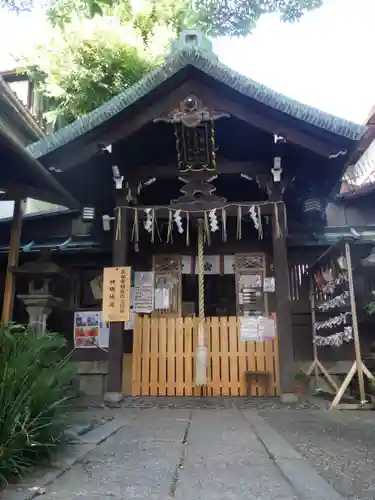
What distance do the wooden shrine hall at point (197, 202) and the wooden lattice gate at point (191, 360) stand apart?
20mm

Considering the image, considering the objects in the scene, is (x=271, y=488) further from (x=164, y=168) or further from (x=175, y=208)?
(x=164, y=168)

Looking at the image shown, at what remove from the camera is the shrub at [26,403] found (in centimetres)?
300

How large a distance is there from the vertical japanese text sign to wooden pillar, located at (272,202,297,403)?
2.80 meters

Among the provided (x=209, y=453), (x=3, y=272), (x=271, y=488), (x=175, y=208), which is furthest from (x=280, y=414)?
(x=3, y=272)

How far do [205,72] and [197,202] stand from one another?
2.34 m

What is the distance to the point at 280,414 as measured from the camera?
6141 millimetres

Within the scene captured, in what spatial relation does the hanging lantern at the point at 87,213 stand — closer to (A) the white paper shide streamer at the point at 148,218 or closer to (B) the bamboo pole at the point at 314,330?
(A) the white paper shide streamer at the point at 148,218

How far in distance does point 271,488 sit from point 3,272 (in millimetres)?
9526

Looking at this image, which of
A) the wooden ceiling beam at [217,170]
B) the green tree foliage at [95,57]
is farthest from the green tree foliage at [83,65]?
the wooden ceiling beam at [217,170]

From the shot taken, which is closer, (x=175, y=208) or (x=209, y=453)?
(x=209, y=453)

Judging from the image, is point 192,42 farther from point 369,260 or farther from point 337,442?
point 337,442

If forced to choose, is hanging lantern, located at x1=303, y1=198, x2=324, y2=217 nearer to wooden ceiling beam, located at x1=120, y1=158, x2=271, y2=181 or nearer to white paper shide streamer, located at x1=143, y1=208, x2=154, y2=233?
wooden ceiling beam, located at x1=120, y1=158, x2=271, y2=181

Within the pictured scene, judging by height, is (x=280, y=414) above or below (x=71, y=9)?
below

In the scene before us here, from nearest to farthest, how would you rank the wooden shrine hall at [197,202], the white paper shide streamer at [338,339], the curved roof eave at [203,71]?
the curved roof eave at [203,71]
the white paper shide streamer at [338,339]
the wooden shrine hall at [197,202]
